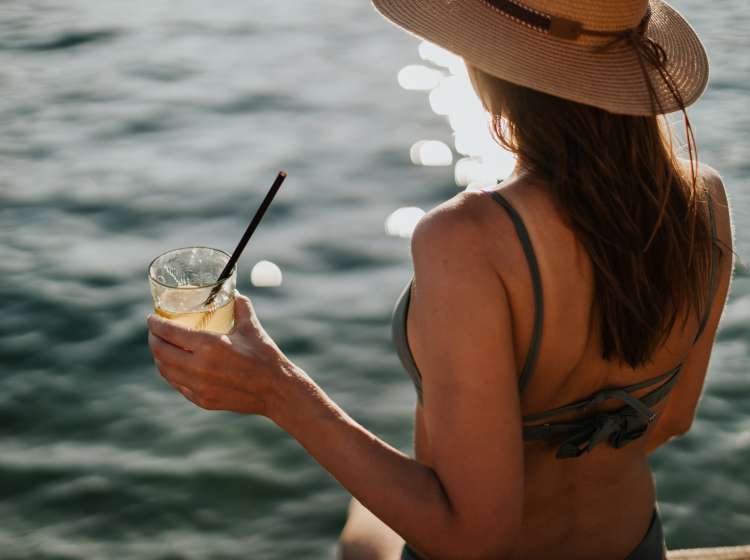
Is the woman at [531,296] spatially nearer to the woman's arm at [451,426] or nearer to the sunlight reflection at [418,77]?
the woman's arm at [451,426]

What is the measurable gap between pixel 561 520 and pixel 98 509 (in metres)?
2.08

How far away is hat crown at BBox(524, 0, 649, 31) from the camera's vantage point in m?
1.63

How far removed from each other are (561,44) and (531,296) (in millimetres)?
429

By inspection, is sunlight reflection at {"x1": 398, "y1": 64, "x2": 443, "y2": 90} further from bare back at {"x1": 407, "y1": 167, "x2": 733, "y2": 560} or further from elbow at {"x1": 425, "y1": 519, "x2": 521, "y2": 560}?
elbow at {"x1": 425, "y1": 519, "x2": 521, "y2": 560}

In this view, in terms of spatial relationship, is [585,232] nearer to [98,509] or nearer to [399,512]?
[399,512]

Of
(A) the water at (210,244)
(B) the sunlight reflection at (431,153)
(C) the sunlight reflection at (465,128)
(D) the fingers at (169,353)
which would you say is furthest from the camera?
(B) the sunlight reflection at (431,153)

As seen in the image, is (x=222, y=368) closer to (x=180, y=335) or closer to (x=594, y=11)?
(x=180, y=335)

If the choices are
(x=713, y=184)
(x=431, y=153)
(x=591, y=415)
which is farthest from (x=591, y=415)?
(x=431, y=153)

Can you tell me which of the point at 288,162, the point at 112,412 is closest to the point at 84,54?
the point at 288,162

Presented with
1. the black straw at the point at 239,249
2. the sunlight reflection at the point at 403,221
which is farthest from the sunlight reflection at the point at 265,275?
the black straw at the point at 239,249

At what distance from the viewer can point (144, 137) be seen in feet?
19.6

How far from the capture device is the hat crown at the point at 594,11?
1631 mm

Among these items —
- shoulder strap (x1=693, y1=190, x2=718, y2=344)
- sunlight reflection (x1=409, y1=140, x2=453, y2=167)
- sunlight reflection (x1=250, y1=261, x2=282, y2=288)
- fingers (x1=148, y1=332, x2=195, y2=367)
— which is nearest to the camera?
fingers (x1=148, y1=332, x2=195, y2=367)

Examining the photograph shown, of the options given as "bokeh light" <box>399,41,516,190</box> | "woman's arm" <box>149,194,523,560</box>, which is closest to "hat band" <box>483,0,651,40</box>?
"woman's arm" <box>149,194,523,560</box>
